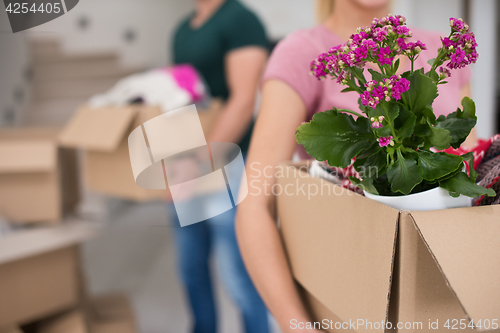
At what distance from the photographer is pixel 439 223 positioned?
1.00 feet

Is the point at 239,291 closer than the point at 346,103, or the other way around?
the point at 346,103

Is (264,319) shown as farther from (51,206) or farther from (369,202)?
(369,202)

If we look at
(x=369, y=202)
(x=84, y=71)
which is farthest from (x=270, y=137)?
(x=84, y=71)

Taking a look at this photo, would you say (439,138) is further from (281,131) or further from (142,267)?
(142,267)

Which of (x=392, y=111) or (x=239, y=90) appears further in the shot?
(x=239, y=90)

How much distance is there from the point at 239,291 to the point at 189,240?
0.22m

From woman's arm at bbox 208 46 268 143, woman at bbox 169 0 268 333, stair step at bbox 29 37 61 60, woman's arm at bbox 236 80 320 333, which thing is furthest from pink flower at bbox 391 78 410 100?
stair step at bbox 29 37 61 60

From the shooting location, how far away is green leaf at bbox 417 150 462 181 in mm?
307

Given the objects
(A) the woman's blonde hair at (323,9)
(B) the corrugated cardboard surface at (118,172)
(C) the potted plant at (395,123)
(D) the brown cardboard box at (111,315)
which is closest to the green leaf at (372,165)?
(C) the potted plant at (395,123)

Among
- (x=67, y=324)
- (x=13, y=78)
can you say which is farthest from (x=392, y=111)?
(x=13, y=78)

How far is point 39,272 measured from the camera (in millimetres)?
992

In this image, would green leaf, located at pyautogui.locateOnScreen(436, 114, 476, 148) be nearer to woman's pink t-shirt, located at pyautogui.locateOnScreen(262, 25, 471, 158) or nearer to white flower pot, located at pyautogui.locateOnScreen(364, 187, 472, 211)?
white flower pot, located at pyautogui.locateOnScreen(364, 187, 472, 211)

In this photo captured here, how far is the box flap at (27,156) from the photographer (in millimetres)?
949

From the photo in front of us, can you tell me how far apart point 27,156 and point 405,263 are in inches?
37.7
